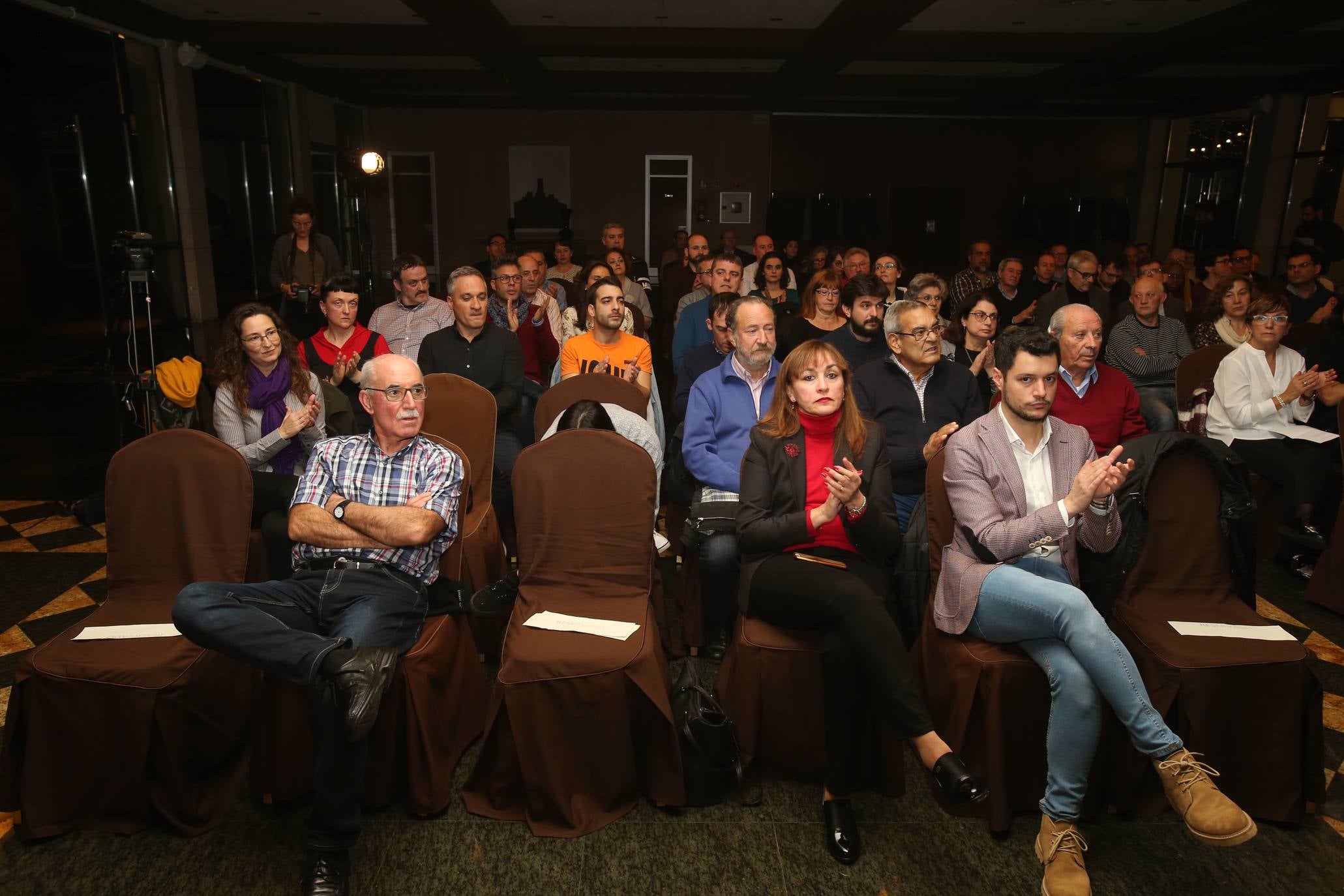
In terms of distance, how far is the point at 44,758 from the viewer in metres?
2.46

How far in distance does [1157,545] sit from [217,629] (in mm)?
2832

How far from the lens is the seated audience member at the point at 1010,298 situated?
7.07 metres

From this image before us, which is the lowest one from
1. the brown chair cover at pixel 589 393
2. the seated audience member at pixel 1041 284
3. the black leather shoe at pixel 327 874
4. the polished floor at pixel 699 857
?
the polished floor at pixel 699 857

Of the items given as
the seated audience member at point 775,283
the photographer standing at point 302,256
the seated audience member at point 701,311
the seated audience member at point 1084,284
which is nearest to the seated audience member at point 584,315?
the seated audience member at point 701,311

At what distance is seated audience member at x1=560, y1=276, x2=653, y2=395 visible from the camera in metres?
4.54

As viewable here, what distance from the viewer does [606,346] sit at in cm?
465

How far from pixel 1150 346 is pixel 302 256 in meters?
6.50

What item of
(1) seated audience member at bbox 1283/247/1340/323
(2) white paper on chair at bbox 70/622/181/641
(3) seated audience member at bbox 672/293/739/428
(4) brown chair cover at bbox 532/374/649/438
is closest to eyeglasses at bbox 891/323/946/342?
(3) seated audience member at bbox 672/293/739/428

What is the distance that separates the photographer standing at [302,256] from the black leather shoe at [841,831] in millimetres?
6411

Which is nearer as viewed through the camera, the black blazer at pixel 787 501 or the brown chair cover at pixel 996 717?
the brown chair cover at pixel 996 717

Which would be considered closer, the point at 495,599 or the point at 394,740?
the point at 394,740

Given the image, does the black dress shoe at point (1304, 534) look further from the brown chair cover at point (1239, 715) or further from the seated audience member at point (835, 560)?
the seated audience member at point (835, 560)

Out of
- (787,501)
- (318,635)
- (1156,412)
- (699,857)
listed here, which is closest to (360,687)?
(318,635)

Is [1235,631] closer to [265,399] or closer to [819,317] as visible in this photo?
[819,317]
